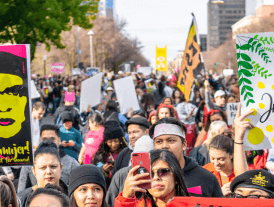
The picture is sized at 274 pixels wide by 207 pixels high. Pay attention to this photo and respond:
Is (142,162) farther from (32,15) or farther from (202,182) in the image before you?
(32,15)

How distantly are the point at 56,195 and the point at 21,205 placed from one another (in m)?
1.09

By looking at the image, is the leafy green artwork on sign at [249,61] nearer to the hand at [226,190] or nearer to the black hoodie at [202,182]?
the hand at [226,190]

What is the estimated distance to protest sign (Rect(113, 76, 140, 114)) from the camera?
9766 millimetres

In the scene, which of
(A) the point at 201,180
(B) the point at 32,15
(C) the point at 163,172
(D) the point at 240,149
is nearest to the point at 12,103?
(C) the point at 163,172

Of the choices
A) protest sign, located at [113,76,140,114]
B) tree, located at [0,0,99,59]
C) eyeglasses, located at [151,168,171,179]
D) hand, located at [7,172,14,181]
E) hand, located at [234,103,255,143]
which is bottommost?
hand, located at [7,172,14,181]

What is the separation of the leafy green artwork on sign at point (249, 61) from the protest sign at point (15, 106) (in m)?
2.10

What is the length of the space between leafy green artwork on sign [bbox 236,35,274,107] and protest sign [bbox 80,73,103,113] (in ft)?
19.2

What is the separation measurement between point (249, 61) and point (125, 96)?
583cm

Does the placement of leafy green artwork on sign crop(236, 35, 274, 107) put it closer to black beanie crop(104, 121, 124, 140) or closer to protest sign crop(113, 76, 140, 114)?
black beanie crop(104, 121, 124, 140)

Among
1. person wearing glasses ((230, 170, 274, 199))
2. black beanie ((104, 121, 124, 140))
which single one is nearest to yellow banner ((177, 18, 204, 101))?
black beanie ((104, 121, 124, 140))

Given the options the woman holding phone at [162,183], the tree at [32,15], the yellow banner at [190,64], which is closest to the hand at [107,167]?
the woman holding phone at [162,183]

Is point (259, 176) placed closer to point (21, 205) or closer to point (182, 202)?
point (182, 202)

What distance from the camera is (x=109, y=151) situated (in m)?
5.40

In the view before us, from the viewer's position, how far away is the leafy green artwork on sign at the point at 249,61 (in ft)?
13.4
